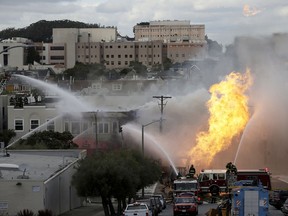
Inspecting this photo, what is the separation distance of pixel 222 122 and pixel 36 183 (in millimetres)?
43561

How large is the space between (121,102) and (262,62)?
28691 millimetres

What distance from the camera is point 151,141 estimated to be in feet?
314

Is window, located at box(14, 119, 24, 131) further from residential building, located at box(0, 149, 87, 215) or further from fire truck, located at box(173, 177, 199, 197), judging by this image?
fire truck, located at box(173, 177, 199, 197)

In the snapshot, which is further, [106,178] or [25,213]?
[106,178]

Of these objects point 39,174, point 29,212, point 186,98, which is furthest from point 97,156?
point 186,98

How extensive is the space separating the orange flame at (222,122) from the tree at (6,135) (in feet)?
84.2

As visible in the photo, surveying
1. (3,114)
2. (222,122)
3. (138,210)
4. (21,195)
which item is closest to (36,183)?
(21,195)

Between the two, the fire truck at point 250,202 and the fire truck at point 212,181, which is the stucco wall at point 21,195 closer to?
the fire truck at point 250,202

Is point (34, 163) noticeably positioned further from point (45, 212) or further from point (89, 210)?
point (45, 212)

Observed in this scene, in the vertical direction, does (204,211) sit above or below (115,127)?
below

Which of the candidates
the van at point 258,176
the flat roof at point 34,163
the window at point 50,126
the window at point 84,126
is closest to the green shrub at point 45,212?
the flat roof at point 34,163

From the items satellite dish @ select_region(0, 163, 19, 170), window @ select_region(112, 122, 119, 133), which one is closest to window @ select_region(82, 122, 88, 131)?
window @ select_region(112, 122, 119, 133)

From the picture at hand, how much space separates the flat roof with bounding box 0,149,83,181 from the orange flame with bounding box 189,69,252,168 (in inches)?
881

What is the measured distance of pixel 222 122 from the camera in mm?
93188
